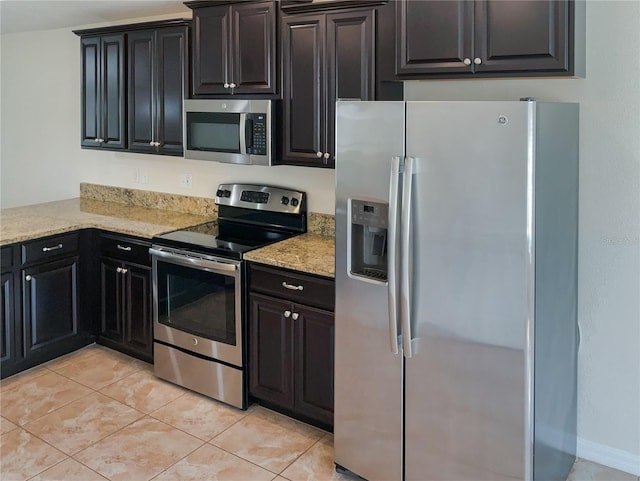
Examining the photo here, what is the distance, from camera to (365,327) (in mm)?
2500

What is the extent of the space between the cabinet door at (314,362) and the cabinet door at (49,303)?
1721 millimetres

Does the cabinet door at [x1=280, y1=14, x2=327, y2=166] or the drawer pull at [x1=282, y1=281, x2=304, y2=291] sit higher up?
the cabinet door at [x1=280, y1=14, x2=327, y2=166]

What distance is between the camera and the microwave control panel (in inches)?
128

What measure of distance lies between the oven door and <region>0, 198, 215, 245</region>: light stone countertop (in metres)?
0.30

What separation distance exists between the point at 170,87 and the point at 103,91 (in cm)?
64

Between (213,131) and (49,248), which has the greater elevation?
(213,131)

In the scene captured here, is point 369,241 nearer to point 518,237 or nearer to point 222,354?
point 518,237

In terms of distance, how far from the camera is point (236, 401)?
324cm

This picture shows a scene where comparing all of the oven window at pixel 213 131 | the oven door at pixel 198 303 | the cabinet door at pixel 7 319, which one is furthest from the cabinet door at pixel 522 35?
the cabinet door at pixel 7 319

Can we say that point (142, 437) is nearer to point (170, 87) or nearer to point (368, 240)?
point (368, 240)

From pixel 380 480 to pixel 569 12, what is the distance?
1994mm

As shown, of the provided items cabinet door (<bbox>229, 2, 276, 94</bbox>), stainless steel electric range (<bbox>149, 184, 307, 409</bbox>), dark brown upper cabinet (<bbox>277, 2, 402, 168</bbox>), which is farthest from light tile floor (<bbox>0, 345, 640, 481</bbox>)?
cabinet door (<bbox>229, 2, 276, 94</bbox>)

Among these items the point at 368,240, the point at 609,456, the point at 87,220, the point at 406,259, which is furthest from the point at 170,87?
the point at 609,456

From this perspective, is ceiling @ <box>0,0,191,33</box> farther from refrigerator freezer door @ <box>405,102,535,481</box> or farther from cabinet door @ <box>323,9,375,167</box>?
refrigerator freezer door @ <box>405,102,535,481</box>
